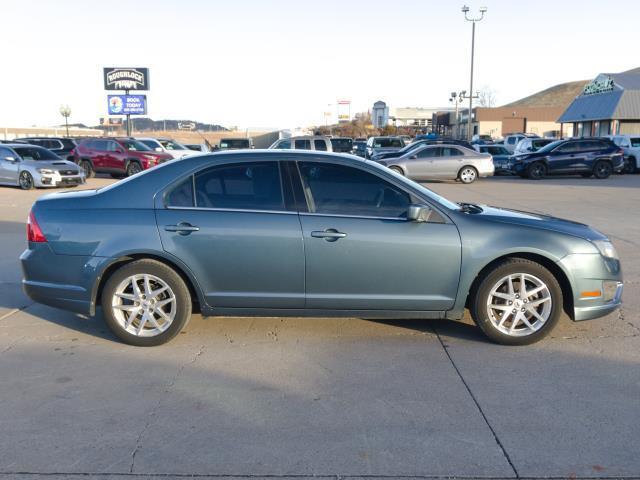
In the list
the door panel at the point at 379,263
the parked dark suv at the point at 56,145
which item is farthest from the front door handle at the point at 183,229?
the parked dark suv at the point at 56,145

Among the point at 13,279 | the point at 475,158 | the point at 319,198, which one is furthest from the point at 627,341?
the point at 475,158

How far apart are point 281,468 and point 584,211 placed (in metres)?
13.0

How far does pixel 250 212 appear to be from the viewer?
16.7 feet

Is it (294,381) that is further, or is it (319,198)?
(319,198)

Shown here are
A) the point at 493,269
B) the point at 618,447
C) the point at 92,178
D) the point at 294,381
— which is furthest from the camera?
the point at 92,178

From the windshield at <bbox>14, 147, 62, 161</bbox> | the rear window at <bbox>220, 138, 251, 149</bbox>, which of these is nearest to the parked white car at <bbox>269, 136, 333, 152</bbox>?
the rear window at <bbox>220, 138, 251, 149</bbox>

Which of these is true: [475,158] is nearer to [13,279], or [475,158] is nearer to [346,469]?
[13,279]

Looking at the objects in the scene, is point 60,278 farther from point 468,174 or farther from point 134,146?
point 468,174

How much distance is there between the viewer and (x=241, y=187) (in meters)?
5.20

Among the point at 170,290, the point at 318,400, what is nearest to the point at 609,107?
the point at 170,290

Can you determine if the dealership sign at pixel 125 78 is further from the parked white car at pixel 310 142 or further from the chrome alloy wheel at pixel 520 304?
the chrome alloy wheel at pixel 520 304

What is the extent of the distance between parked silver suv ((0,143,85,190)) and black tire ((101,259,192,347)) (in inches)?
632

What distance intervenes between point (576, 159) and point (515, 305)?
22.1m

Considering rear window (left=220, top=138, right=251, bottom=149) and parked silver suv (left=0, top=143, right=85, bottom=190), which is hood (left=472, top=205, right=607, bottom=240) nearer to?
parked silver suv (left=0, top=143, right=85, bottom=190)
